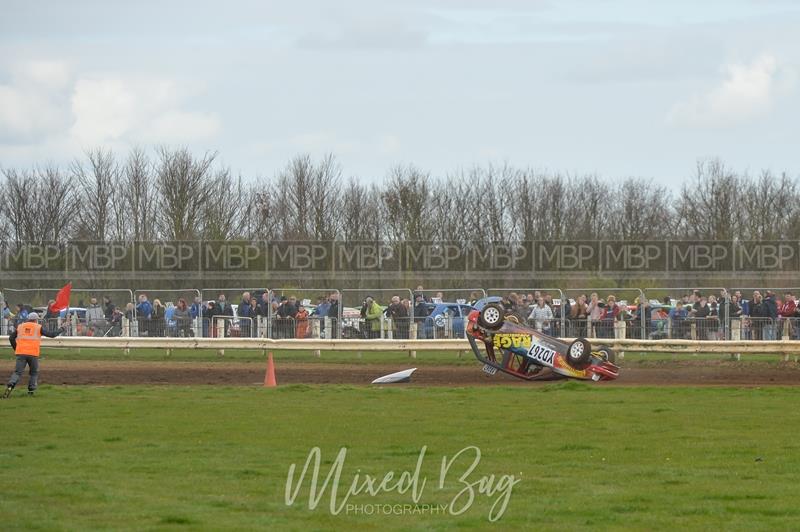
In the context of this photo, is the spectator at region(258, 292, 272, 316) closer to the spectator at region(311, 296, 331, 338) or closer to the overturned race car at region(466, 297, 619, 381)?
the spectator at region(311, 296, 331, 338)

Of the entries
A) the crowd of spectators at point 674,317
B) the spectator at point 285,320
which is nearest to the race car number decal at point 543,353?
the crowd of spectators at point 674,317

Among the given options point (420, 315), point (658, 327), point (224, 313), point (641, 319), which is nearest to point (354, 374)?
point (420, 315)

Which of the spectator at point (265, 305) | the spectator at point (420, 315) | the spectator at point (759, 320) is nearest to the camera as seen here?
the spectator at point (759, 320)

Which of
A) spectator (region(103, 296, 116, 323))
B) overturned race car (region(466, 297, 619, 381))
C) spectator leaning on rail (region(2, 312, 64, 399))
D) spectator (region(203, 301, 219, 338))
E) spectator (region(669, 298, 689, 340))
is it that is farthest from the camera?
spectator (region(103, 296, 116, 323))

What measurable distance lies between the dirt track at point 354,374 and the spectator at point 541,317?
3.26 meters

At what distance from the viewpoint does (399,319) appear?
110 feet

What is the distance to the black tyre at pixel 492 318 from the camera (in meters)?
24.0

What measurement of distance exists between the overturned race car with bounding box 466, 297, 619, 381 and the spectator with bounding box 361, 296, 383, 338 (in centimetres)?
927

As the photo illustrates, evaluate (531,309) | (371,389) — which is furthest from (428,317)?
(371,389)

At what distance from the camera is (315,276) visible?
53.9m

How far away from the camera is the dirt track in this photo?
24875 millimetres

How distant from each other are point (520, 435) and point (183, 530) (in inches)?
259

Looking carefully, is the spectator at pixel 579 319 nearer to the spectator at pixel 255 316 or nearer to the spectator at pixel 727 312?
the spectator at pixel 727 312

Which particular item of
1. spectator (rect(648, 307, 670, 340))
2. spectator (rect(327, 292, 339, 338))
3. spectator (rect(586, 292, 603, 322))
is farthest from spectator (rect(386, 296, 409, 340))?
spectator (rect(648, 307, 670, 340))
